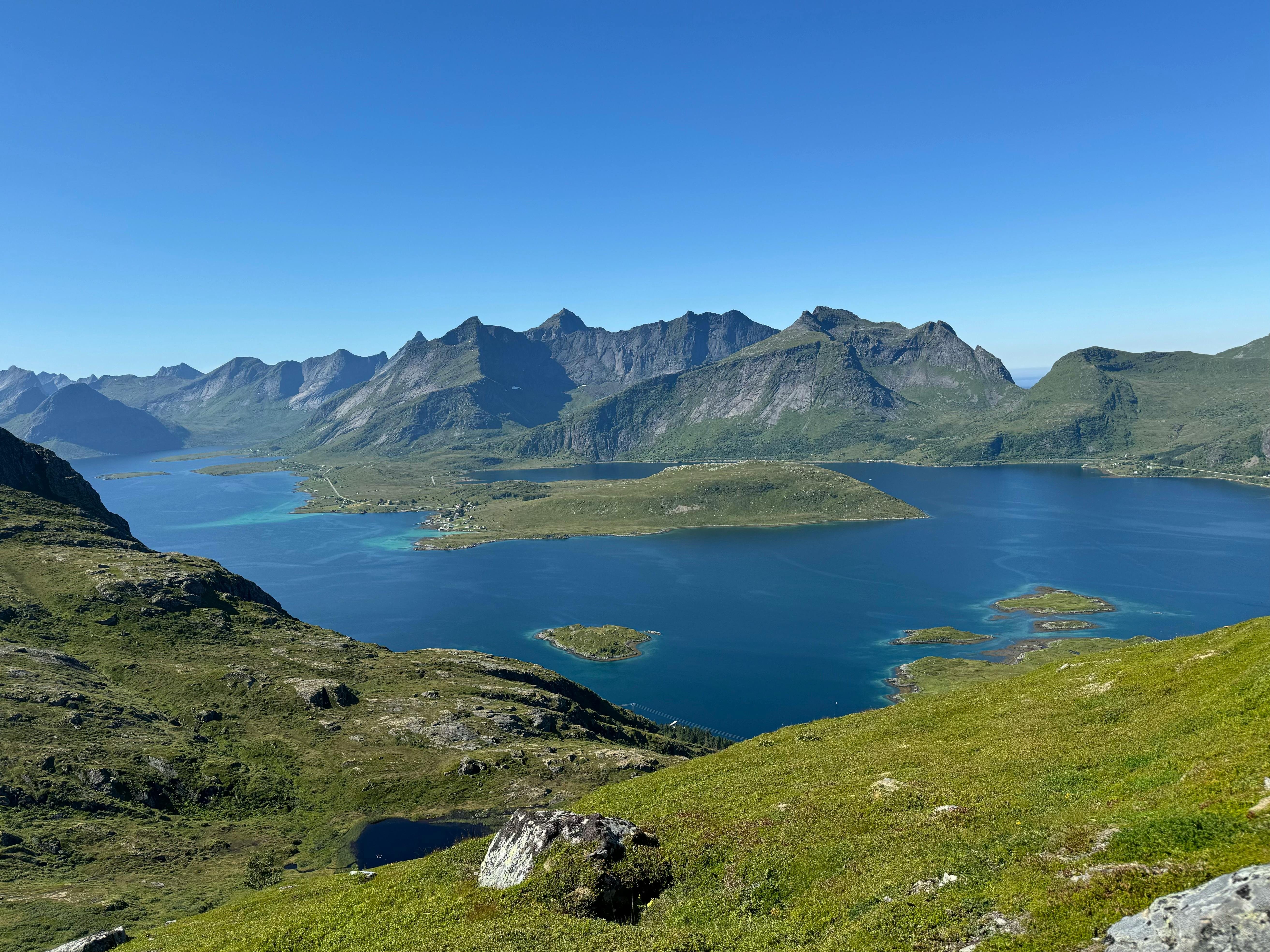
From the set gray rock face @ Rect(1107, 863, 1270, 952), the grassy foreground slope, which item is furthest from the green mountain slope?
gray rock face @ Rect(1107, 863, 1270, 952)

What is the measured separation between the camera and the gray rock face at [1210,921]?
14562 mm

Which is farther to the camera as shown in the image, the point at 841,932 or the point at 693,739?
the point at 693,739

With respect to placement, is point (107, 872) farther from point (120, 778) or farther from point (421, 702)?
point (421, 702)

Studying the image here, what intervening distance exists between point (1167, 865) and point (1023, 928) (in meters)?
4.82

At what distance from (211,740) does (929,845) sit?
434 ft

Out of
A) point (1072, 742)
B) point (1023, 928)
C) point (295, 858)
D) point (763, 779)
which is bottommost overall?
point (295, 858)

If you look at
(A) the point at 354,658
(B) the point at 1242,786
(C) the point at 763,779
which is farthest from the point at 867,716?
(A) the point at 354,658

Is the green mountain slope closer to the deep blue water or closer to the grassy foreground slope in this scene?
the deep blue water

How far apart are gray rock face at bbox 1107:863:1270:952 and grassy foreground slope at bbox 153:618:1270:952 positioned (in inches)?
87.8

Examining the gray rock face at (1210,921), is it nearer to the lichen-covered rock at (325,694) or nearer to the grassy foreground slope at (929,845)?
the grassy foreground slope at (929,845)

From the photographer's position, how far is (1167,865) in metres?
19.8

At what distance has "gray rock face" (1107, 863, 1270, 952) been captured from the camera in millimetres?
14562

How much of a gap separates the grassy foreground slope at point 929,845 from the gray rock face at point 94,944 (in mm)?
2908

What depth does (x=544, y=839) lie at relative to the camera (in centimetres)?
3353
